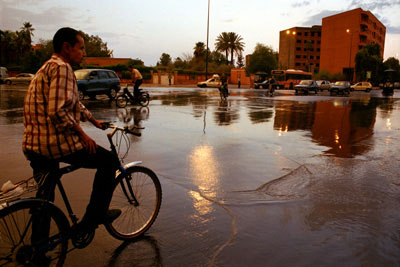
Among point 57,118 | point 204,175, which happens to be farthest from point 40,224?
point 204,175

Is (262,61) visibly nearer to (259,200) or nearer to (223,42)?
(223,42)

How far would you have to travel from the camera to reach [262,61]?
260ft

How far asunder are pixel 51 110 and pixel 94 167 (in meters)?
0.63

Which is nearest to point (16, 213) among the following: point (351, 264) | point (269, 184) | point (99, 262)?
point (99, 262)

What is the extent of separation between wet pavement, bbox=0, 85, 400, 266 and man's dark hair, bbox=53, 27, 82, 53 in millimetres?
1766

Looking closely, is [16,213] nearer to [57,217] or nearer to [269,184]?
→ [57,217]

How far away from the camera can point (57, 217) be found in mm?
2627

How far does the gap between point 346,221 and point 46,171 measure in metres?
3.12

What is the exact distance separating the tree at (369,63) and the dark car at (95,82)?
221 ft

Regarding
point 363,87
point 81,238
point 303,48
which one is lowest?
point 81,238

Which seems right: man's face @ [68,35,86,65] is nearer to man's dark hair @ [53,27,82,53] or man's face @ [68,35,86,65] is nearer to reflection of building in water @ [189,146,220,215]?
man's dark hair @ [53,27,82,53]

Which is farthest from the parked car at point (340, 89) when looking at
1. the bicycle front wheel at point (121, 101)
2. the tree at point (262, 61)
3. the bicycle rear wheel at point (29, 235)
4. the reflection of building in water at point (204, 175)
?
the tree at point (262, 61)

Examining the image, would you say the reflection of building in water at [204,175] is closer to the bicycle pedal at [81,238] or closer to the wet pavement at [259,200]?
the wet pavement at [259,200]

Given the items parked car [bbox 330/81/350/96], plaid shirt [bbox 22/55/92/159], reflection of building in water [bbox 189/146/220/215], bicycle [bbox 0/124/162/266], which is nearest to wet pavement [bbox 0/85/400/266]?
reflection of building in water [bbox 189/146/220/215]
